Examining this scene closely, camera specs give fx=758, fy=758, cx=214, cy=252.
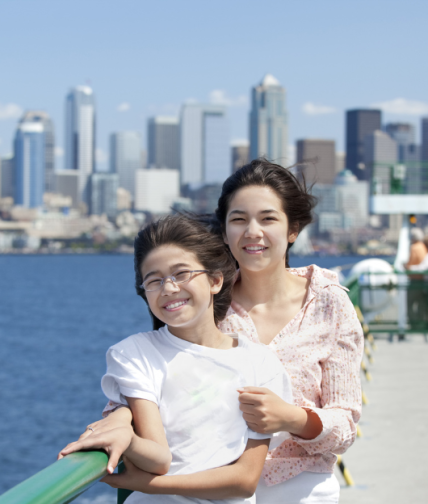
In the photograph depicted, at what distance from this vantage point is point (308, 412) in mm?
2410

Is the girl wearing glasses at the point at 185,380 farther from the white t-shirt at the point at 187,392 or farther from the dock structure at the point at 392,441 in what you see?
the dock structure at the point at 392,441

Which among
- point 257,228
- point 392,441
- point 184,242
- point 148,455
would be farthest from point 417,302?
point 148,455

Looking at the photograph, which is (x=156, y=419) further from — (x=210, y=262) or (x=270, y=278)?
(x=270, y=278)

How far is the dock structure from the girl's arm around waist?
3.27 m

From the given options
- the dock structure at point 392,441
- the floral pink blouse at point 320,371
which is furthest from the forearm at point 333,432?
the dock structure at point 392,441

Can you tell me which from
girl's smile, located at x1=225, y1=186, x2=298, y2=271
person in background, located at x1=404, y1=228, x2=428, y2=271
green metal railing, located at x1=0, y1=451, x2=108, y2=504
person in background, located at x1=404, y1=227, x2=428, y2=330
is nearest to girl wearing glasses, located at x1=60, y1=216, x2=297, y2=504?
green metal railing, located at x1=0, y1=451, x2=108, y2=504

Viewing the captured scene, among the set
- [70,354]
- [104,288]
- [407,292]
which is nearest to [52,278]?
[104,288]

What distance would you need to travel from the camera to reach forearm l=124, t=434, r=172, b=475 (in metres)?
2.03

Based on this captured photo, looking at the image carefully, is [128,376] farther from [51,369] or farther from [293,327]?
[51,369]

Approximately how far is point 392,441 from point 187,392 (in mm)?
4980

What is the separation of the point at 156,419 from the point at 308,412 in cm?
55

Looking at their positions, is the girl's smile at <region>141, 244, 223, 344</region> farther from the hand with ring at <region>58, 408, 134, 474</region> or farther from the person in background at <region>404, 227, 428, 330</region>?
the person in background at <region>404, 227, 428, 330</region>

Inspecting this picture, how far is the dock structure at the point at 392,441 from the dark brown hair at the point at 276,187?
10.2 ft

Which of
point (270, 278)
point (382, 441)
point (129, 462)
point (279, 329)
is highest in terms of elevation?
point (270, 278)
